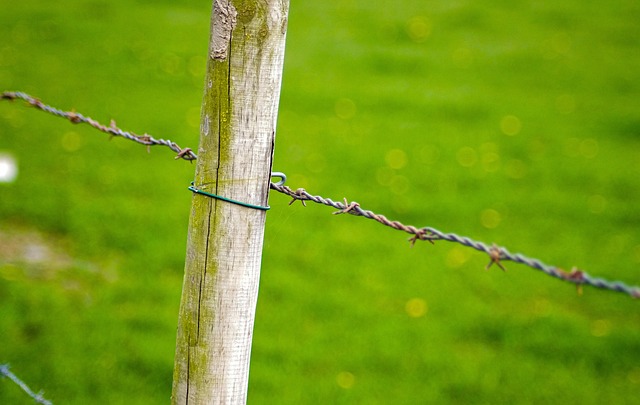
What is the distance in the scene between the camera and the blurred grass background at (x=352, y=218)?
13.9ft

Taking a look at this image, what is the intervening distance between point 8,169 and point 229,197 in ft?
17.9

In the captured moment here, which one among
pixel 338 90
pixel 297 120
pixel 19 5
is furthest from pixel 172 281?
pixel 19 5

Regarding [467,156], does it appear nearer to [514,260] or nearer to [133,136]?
[133,136]

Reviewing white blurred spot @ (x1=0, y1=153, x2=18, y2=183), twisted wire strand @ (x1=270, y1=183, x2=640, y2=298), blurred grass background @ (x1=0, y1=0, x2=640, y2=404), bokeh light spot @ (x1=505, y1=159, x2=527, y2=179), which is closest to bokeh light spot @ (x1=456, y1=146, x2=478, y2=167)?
blurred grass background @ (x1=0, y1=0, x2=640, y2=404)

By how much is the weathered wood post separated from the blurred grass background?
2.19 m

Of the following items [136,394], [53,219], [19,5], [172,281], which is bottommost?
[136,394]

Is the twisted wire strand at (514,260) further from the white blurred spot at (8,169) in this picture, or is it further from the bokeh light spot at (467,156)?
the bokeh light spot at (467,156)

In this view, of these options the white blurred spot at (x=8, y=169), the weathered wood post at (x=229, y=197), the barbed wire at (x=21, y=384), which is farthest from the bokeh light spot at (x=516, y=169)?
the weathered wood post at (x=229, y=197)

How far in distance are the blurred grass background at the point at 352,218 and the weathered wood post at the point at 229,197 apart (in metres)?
2.19

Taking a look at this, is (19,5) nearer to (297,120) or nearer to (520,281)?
(297,120)

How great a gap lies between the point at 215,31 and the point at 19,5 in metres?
12.9

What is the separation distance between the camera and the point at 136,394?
3.81 meters

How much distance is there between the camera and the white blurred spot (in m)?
6.26

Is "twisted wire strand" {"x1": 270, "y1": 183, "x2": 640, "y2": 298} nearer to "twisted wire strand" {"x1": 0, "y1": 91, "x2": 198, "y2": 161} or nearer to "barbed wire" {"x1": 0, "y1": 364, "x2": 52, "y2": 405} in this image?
"twisted wire strand" {"x1": 0, "y1": 91, "x2": 198, "y2": 161}
